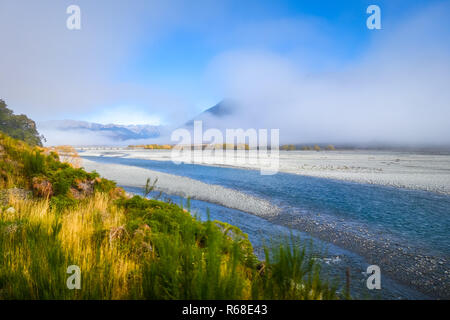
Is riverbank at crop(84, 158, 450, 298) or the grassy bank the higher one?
the grassy bank

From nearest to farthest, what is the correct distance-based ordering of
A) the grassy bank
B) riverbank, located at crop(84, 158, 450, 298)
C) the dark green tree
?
the grassy bank
riverbank, located at crop(84, 158, 450, 298)
the dark green tree

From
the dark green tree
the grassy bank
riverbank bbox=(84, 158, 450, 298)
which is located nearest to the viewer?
the grassy bank

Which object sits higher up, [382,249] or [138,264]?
[138,264]

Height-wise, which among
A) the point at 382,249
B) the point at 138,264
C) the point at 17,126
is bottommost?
the point at 382,249

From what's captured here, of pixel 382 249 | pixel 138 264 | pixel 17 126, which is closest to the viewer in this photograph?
pixel 138 264

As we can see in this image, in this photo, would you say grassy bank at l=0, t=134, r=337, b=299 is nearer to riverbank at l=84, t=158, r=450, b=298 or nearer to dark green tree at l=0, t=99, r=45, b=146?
riverbank at l=84, t=158, r=450, b=298

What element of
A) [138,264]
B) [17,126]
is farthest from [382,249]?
[17,126]

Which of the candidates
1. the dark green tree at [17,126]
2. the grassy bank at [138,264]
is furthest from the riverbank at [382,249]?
the dark green tree at [17,126]

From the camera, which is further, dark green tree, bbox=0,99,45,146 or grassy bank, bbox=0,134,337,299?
dark green tree, bbox=0,99,45,146

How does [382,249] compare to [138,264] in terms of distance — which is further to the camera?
[382,249]

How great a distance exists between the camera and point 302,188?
15.0 meters

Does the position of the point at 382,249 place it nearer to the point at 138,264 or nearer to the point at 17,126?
the point at 138,264

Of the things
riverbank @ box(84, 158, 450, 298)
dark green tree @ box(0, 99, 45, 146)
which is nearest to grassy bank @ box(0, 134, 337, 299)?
riverbank @ box(84, 158, 450, 298)

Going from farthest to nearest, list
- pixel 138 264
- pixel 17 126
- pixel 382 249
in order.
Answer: pixel 17 126 → pixel 382 249 → pixel 138 264
